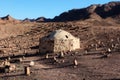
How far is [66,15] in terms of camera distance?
113 meters

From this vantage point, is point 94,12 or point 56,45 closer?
point 56,45

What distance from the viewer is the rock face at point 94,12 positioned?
96688mm

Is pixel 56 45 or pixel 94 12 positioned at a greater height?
pixel 94 12

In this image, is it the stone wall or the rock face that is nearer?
the stone wall

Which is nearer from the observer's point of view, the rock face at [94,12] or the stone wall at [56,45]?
the stone wall at [56,45]

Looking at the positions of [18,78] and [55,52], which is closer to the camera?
[18,78]

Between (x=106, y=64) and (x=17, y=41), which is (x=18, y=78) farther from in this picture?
(x=17, y=41)

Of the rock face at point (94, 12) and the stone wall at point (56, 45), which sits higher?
the rock face at point (94, 12)

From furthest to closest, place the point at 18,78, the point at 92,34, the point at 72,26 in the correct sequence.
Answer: the point at 72,26 < the point at 92,34 < the point at 18,78

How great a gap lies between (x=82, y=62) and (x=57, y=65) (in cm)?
179

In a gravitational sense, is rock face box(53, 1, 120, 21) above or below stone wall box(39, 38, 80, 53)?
above

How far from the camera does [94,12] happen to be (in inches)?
3974

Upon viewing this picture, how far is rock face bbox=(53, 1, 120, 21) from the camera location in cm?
9669

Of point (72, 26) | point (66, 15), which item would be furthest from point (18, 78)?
point (66, 15)
